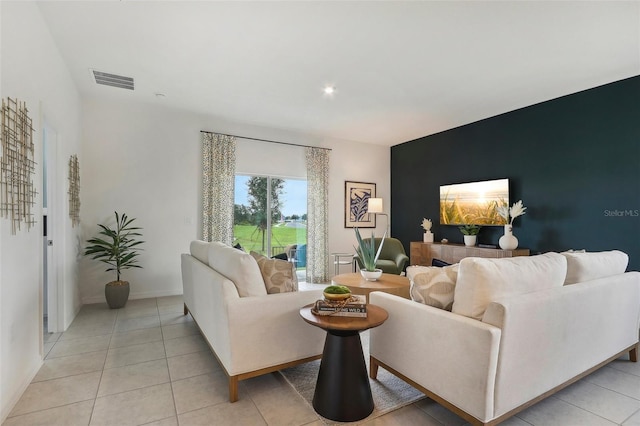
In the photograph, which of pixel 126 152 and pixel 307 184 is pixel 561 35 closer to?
pixel 307 184

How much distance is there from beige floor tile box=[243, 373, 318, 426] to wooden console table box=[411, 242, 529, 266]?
3.50 metres

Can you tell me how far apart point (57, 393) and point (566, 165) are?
18.5 ft

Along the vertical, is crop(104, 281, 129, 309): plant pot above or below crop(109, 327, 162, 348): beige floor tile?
above

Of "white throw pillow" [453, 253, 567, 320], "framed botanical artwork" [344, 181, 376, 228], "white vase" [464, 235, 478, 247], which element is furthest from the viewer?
"framed botanical artwork" [344, 181, 376, 228]

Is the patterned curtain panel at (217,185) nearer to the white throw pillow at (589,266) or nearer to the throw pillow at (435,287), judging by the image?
the throw pillow at (435,287)

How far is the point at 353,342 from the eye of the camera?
1885 mm

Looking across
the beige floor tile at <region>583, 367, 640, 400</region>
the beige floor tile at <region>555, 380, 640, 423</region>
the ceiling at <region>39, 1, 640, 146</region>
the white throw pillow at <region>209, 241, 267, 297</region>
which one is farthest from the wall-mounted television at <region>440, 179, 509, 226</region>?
the white throw pillow at <region>209, 241, 267, 297</region>

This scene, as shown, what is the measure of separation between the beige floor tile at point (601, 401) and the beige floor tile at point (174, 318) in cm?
346

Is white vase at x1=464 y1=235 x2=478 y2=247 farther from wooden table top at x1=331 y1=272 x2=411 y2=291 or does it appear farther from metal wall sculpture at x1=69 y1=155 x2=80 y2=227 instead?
metal wall sculpture at x1=69 y1=155 x2=80 y2=227

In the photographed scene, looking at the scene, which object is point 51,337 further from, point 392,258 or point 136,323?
point 392,258

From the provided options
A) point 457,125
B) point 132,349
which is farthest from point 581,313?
point 457,125

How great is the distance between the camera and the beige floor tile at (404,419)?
5.97 ft

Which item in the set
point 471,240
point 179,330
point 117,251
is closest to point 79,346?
point 179,330

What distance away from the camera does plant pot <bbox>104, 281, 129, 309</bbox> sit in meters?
4.02
